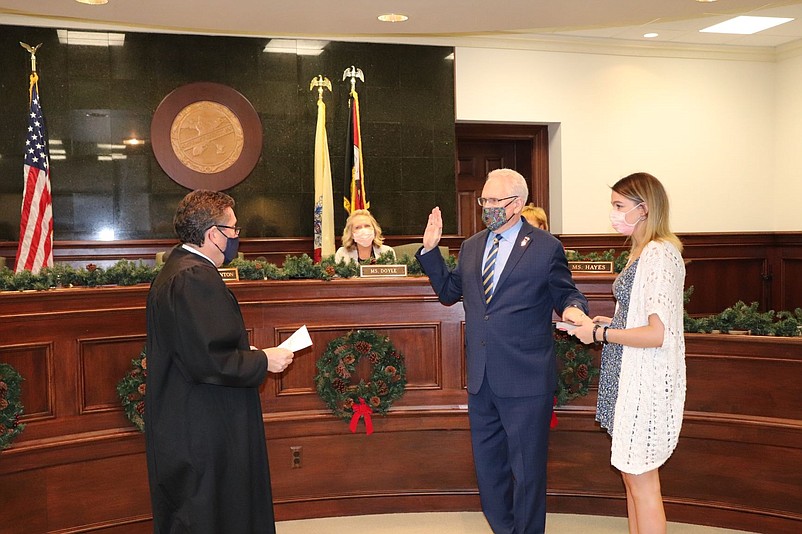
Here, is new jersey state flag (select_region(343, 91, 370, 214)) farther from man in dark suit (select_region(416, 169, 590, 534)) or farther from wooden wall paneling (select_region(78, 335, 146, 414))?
man in dark suit (select_region(416, 169, 590, 534))

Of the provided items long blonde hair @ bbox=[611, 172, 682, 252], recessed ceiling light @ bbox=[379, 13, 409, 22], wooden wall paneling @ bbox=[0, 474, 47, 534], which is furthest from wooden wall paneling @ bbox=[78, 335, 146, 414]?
recessed ceiling light @ bbox=[379, 13, 409, 22]

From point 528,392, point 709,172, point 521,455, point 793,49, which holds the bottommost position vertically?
point 521,455

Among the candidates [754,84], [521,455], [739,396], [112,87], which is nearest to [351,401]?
[521,455]

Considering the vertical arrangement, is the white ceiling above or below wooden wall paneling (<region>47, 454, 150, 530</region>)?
above

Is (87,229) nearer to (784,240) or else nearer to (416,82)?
(416,82)

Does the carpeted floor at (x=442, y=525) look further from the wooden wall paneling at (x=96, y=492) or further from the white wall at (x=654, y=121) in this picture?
the white wall at (x=654, y=121)

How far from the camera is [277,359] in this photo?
2732mm

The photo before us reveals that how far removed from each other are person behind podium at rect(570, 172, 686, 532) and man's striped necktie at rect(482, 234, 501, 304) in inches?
22.6

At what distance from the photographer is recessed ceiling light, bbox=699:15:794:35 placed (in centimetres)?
822

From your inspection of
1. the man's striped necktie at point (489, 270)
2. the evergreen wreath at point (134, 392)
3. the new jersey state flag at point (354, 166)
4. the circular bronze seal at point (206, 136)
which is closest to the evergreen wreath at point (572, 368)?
the man's striped necktie at point (489, 270)

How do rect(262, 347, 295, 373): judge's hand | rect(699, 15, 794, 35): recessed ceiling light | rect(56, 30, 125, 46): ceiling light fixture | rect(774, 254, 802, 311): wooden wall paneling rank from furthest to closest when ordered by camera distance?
rect(774, 254, 802, 311): wooden wall paneling
rect(699, 15, 794, 35): recessed ceiling light
rect(56, 30, 125, 46): ceiling light fixture
rect(262, 347, 295, 373): judge's hand

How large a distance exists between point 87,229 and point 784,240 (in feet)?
27.1

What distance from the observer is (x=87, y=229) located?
7430 mm

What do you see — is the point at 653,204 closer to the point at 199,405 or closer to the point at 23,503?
the point at 199,405
